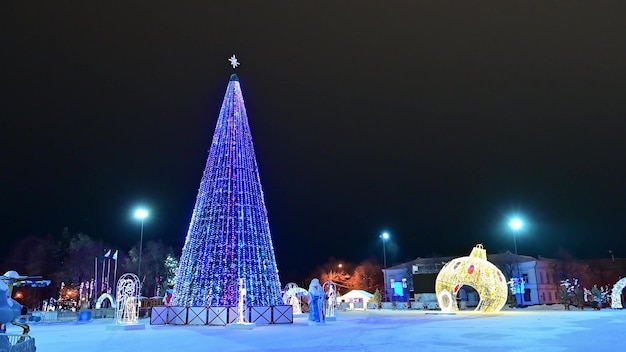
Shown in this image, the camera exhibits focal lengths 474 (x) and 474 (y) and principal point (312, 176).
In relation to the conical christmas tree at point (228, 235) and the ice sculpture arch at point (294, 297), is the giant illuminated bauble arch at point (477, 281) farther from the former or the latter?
the conical christmas tree at point (228, 235)

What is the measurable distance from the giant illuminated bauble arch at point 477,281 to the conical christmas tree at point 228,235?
16.0m

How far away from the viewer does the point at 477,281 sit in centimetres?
3406

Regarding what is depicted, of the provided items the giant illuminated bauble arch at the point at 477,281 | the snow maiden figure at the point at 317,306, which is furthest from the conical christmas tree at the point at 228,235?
the giant illuminated bauble arch at the point at 477,281

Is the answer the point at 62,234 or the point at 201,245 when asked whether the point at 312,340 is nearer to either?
the point at 201,245

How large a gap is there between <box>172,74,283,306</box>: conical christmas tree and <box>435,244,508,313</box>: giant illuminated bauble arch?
16.0 metres

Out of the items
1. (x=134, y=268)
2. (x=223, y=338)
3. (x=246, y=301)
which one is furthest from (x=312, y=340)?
(x=134, y=268)

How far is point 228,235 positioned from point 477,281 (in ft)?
66.5

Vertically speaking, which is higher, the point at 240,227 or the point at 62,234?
the point at 62,234

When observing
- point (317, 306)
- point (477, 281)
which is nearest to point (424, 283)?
point (477, 281)

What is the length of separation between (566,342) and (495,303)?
2230cm

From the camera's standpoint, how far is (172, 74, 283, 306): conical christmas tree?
22.3 meters

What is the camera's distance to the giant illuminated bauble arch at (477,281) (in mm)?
33625

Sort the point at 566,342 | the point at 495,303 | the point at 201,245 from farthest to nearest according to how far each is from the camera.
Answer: the point at 495,303, the point at 201,245, the point at 566,342

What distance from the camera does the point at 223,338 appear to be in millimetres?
16094
